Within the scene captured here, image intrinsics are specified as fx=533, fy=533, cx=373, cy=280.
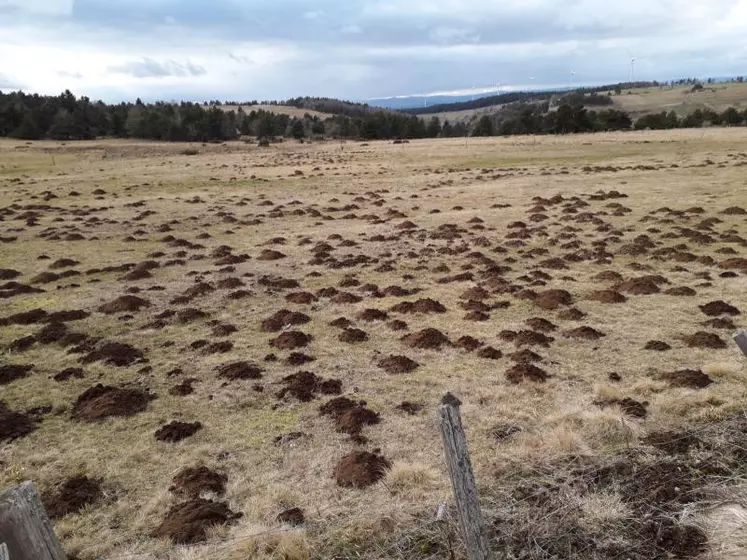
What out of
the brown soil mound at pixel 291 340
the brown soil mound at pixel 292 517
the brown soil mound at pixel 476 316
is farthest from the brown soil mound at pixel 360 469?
the brown soil mound at pixel 476 316

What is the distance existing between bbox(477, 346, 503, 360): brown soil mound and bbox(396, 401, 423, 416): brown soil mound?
2.95 metres

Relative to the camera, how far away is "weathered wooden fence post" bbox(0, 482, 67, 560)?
4.49m

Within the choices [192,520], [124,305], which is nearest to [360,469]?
[192,520]

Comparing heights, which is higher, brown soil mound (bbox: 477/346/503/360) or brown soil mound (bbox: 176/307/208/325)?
brown soil mound (bbox: 176/307/208/325)

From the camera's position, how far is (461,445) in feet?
17.2

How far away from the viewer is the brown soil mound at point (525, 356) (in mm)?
12675

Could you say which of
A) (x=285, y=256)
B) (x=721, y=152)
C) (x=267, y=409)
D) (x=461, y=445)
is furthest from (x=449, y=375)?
(x=721, y=152)

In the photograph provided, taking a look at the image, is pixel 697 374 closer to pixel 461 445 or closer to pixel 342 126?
pixel 461 445

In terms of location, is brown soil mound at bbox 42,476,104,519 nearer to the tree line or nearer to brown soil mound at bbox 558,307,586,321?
brown soil mound at bbox 558,307,586,321

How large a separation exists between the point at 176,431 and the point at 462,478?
6.65 metres

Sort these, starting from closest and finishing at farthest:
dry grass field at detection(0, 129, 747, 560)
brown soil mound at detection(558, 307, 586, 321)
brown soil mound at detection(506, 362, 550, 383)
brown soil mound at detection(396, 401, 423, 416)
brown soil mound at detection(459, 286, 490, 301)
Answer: dry grass field at detection(0, 129, 747, 560) < brown soil mound at detection(396, 401, 423, 416) < brown soil mound at detection(506, 362, 550, 383) < brown soil mound at detection(558, 307, 586, 321) < brown soil mound at detection(459, 286, 490, 301)

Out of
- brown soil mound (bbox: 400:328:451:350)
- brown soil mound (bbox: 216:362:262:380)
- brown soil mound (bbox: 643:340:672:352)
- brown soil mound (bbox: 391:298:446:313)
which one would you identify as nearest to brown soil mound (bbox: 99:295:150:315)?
brown soil mound (bbox: 216:362:262:380)

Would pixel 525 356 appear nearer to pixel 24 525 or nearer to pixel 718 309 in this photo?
pixel 718 309

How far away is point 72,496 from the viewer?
8281 mm
